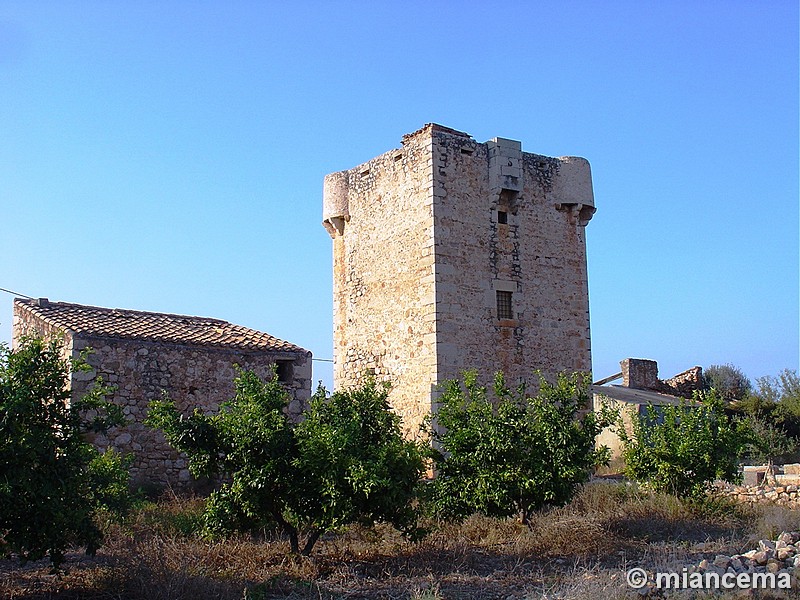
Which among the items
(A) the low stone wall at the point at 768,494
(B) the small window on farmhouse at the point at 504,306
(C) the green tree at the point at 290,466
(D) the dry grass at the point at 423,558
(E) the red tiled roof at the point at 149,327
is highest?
(B) the small window on farmhouse at the point at 504,306

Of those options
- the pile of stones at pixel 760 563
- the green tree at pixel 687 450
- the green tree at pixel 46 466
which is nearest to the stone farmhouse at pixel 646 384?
the green tree at pixel 687 450

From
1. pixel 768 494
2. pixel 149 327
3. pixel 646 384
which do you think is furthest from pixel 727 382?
pixel 149 327

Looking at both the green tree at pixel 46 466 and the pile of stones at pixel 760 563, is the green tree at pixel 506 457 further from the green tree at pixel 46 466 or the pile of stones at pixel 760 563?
the green tree at pixel 46 466

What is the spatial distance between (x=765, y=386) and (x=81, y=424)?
70.1 feet

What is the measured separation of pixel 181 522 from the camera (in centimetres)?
977

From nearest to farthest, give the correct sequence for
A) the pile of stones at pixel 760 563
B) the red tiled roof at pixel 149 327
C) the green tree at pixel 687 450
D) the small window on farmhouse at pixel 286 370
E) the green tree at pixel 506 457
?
the pile of stones at pixel 760 563, the green tree at pixel 506 457, the green tree at pixel 687 450, the red tiled roof at pixel 149 327, the small window on farmhouse at pixel 286 370

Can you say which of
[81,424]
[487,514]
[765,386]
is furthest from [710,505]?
[765,386]

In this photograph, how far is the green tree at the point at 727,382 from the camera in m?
26.3

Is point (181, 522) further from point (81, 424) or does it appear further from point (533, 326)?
point (533, 326)

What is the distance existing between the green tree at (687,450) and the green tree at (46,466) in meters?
7.62

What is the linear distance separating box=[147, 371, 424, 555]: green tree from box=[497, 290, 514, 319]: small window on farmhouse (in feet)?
22.7

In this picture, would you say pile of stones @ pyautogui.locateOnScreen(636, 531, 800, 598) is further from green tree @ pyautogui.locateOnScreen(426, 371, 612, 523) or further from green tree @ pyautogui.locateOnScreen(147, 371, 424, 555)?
green tree @ pyautogui.locateOnScreen(147, 371, 424, 555)

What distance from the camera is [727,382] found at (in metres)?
27.9

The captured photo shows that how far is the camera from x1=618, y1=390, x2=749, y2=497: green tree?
37.4ft
